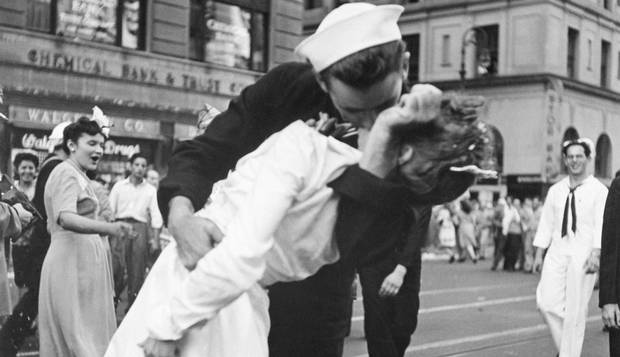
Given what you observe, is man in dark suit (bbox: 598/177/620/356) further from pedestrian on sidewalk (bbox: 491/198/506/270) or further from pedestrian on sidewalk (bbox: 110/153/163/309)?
pedestrian on sidewalk (bbox: 491/198/506/270)

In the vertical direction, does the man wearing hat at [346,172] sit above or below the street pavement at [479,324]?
above

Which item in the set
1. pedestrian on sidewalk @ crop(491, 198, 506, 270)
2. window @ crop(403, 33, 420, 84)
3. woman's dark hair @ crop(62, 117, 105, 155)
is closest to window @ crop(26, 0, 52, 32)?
pedestrian on sidewalk @ crop(491, 198, 506, 270)

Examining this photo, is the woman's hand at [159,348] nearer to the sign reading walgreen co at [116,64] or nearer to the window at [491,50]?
the sign reading walgreen co at [116,64]

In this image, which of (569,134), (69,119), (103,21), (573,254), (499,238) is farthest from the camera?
(569,134)

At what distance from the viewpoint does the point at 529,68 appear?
38.2 m

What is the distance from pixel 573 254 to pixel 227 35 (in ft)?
55.0

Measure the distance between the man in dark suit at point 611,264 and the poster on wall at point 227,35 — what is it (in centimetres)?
1757

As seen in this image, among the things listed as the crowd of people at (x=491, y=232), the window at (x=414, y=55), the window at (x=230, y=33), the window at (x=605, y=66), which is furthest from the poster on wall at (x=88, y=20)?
the window at (x=605, y=66)

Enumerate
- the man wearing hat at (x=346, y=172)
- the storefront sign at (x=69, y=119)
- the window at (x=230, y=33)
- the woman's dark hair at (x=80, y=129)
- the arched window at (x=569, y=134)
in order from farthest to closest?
1. the arched window at (x=569, y=134)
2. the window at (x=230, y=33)
3. the storefront sign at (x=69, y=119)
4. the woman's dark hair at (x=80, y=129)
5. the man wearing hat at (x=346, y=172)

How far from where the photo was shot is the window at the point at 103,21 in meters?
19.2

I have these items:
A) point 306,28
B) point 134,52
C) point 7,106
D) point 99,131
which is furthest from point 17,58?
point 306,28

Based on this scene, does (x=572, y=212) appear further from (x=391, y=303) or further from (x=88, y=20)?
(x=88, y=20)

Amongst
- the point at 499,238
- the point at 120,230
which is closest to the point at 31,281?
the point at 120,230

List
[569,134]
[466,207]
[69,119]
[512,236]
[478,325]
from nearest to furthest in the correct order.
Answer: [478,325] → [69,119] → [512,236] → [466,207] → [569,134]
